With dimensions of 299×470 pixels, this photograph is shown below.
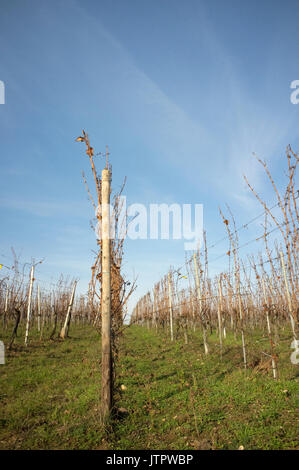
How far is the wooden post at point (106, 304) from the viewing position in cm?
369

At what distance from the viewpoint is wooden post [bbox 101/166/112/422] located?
3.69 metres

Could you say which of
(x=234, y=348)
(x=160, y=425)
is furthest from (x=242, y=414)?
(x=234, y=348)

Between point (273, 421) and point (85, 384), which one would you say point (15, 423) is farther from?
point (273, 421)

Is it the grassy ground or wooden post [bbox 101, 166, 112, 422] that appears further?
wooden post [bbox 101, 166, 112, 422]

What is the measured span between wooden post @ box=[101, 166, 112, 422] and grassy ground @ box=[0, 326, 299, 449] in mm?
340

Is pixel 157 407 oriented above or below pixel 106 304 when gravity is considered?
below

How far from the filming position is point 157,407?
4.34m

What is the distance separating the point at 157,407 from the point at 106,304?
2.08 meters

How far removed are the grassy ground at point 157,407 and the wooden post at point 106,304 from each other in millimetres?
340

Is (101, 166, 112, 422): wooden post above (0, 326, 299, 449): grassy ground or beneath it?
above

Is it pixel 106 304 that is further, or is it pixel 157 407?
pixel 157 407

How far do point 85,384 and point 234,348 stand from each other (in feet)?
19.5

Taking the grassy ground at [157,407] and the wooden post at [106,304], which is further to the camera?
the wooden post at [106,304]
